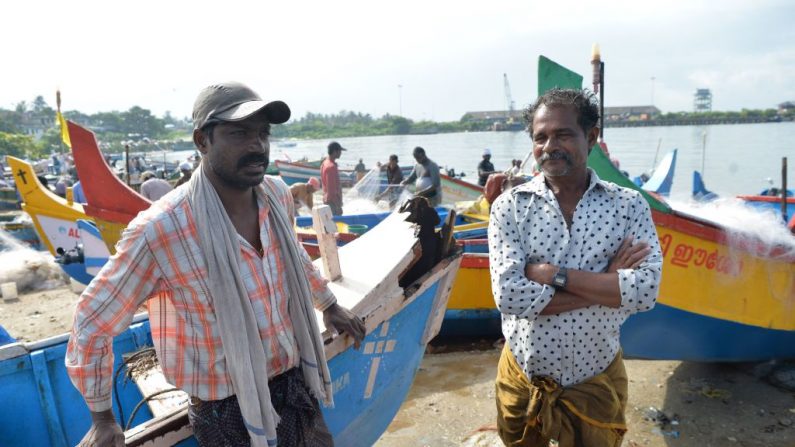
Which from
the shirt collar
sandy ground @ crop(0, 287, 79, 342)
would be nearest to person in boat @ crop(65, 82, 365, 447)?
the shirt collar

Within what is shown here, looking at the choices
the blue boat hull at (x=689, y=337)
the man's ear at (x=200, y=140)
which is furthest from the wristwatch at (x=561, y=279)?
the blue boat hull at (x=689, y=337)

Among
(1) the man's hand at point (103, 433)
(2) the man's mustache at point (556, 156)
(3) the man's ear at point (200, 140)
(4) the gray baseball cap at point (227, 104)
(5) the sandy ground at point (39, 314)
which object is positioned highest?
(4) the gray baseball cap at point (227, 104)

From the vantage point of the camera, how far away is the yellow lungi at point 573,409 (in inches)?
77.4

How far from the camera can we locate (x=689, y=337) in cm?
415

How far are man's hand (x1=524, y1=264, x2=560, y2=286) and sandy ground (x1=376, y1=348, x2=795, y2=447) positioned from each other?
7.24ft

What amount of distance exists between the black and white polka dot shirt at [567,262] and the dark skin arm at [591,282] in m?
0.03

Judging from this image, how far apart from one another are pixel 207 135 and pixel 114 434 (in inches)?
36.0

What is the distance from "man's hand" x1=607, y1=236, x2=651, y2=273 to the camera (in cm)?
188

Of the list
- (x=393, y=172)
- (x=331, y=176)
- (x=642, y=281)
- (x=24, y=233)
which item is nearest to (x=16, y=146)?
(x=24, y=233)

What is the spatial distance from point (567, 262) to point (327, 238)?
4.20ft

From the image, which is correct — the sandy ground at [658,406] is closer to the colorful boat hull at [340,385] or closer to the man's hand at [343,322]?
the colorful boat hull at [340,385]

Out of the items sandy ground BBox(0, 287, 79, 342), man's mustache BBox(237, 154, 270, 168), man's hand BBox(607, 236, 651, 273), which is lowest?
sandy ground BBox(0, 287, 79, 342)

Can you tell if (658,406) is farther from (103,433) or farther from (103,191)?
(103,191)

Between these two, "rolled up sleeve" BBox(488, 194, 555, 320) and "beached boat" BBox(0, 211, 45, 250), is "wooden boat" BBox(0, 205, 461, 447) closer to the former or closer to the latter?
"rolled up sleeve" BBox(488, 194, 555, 320)
